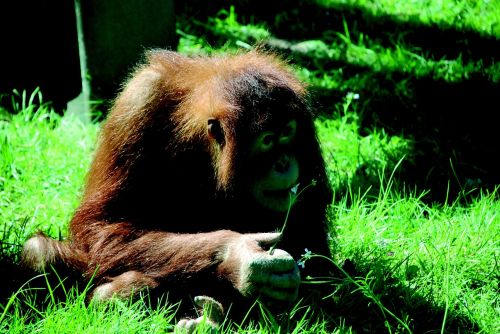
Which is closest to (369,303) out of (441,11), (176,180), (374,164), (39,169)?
(176,180)

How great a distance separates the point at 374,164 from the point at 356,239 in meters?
0.87

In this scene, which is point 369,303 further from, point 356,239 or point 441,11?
point 441,11

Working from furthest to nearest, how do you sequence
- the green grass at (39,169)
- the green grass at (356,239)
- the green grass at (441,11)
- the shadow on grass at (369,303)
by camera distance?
the green grass at (441,11) < the green grass at (39,169) < the shadow on grass at (369,303) < the green grass at (356,239)

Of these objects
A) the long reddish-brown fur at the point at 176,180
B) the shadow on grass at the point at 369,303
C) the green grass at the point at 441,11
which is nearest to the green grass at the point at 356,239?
the shadow on grass at the point at 369,303

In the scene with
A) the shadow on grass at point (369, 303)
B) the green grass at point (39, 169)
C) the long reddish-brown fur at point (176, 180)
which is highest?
the long reddish-brown fur at point (176, 180)

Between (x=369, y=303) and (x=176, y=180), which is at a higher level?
(x=176, y=180)

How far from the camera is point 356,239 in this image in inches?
151

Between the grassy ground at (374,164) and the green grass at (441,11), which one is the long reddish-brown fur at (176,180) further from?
the green grass at (441,11)

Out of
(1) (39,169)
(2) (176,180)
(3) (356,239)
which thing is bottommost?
(3) (356,239)

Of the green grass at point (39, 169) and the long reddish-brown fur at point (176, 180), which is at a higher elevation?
the long reddish-brown fur at point (176, 180)

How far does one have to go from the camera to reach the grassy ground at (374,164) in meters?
3.21

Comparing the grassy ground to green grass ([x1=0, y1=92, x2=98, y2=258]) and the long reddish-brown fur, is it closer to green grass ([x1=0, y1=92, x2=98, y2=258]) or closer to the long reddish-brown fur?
green grass ([x1=0, y1=92, x2=98, y2=258])

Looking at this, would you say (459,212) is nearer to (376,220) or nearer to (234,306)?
Result: (376,220)

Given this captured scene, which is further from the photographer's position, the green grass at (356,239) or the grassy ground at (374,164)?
the grassy ground at (374,164)
